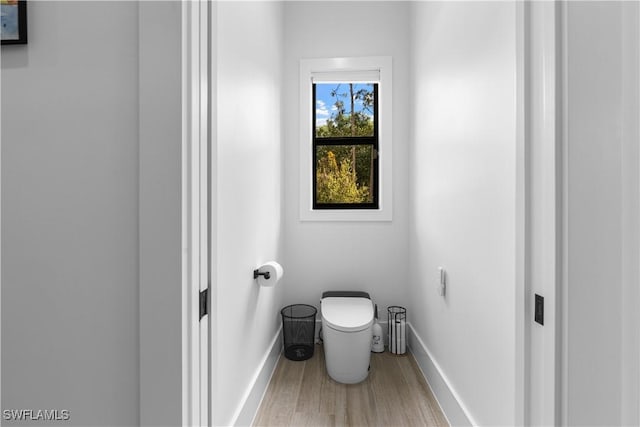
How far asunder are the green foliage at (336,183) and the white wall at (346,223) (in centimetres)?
23

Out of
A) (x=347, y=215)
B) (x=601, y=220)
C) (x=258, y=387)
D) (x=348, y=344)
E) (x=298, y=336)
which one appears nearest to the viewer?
(x=601, y=220)

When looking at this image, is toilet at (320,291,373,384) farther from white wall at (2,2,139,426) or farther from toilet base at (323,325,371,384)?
white wall at (2,2,139,426)

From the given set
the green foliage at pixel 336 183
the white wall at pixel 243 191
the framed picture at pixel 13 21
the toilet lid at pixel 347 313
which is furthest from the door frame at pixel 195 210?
the green foliage at pixel 336 183

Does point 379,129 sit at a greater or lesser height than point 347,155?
greater

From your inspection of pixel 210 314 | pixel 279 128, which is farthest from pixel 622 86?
pixel 279 128

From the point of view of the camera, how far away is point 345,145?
2822mm

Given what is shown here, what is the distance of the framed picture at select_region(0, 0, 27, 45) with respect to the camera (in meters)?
0.74

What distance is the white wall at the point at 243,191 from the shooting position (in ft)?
4.29

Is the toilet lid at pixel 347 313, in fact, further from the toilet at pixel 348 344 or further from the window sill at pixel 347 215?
the window sill at pixel 347 215

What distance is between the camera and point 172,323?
696 millimetres

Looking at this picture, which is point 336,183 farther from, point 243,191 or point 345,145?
point 243,191

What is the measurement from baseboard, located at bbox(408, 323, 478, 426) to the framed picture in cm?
190

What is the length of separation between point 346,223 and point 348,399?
3.94 feet

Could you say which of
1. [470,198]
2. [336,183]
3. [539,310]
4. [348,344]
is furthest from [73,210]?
[336,183]
